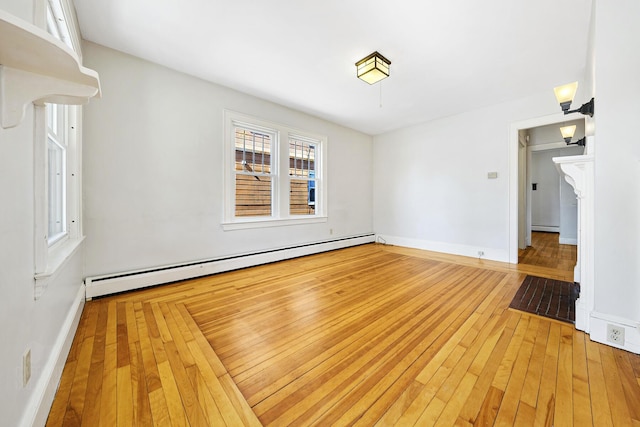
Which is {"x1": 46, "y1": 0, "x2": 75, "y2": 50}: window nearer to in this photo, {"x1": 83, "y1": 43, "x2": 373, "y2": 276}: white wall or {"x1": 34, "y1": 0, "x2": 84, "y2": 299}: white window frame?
{"x1": 34, "y1": 0, "x2": 84, "y2": 299}: white window frame

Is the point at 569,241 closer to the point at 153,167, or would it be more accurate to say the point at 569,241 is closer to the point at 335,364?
the point at 335,364

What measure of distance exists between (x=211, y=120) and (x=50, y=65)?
2.76m

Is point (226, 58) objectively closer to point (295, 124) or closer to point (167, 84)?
point (167, 84)

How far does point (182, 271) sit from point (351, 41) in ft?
11.3

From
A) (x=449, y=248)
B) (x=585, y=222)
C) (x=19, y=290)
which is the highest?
(x=585, y=222)

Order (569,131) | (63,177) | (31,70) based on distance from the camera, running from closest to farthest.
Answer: (31,70) → (63,177) → (569,131)

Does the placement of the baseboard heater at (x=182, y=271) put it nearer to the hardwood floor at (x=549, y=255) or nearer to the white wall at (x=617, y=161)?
the white wall at (x=617, y=161)

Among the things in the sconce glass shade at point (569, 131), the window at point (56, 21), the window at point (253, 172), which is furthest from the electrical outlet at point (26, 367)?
the sconce glass shade at point (569, 131)

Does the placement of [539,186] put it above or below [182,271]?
above

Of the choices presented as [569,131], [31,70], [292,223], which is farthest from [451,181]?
[31,70]

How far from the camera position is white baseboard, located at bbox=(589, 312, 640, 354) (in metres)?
1.66

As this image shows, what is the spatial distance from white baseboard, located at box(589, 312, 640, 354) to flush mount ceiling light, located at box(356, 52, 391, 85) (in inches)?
117

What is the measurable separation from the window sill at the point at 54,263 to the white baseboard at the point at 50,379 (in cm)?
42

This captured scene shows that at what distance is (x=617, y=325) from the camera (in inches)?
68.1
